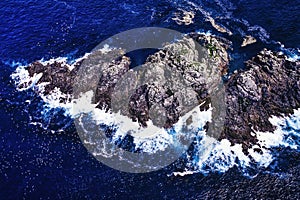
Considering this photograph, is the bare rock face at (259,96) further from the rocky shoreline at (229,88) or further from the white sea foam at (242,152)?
the white sea foam at (242,152)

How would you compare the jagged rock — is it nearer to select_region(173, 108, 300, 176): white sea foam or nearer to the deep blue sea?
the deep blue sea

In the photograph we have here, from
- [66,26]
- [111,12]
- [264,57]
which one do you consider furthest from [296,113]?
[66,26]

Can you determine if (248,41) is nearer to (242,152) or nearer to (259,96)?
(259,96)

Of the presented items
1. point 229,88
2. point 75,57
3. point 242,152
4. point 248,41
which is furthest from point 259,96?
point 75,57

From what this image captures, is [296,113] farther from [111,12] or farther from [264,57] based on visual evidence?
[111,12]

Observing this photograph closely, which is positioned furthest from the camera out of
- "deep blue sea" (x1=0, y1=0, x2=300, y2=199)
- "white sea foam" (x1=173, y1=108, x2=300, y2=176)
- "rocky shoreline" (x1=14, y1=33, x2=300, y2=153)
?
"rocky shoreline" (x1=14, y1=33, x2=300, y2=153)

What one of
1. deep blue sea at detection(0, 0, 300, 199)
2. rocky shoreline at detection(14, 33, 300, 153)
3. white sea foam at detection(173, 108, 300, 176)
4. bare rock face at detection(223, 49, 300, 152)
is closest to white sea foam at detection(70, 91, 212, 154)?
rocky shoreline at detection(14, 33, 300, 153)

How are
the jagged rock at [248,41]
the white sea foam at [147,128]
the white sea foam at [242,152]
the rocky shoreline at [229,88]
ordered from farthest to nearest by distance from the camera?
the jagged rock at [248,41] < the rocky shoreline at [229,88] < the white sea foam at [147,128] < the white sea foam at [242,152]

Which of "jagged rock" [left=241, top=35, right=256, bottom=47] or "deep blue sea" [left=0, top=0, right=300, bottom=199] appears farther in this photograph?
"jagged rock" [left=241, top=35, right=256, bottom=47]

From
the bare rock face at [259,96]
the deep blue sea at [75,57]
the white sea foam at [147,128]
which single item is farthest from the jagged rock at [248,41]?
the white sea foam at [147,128]
